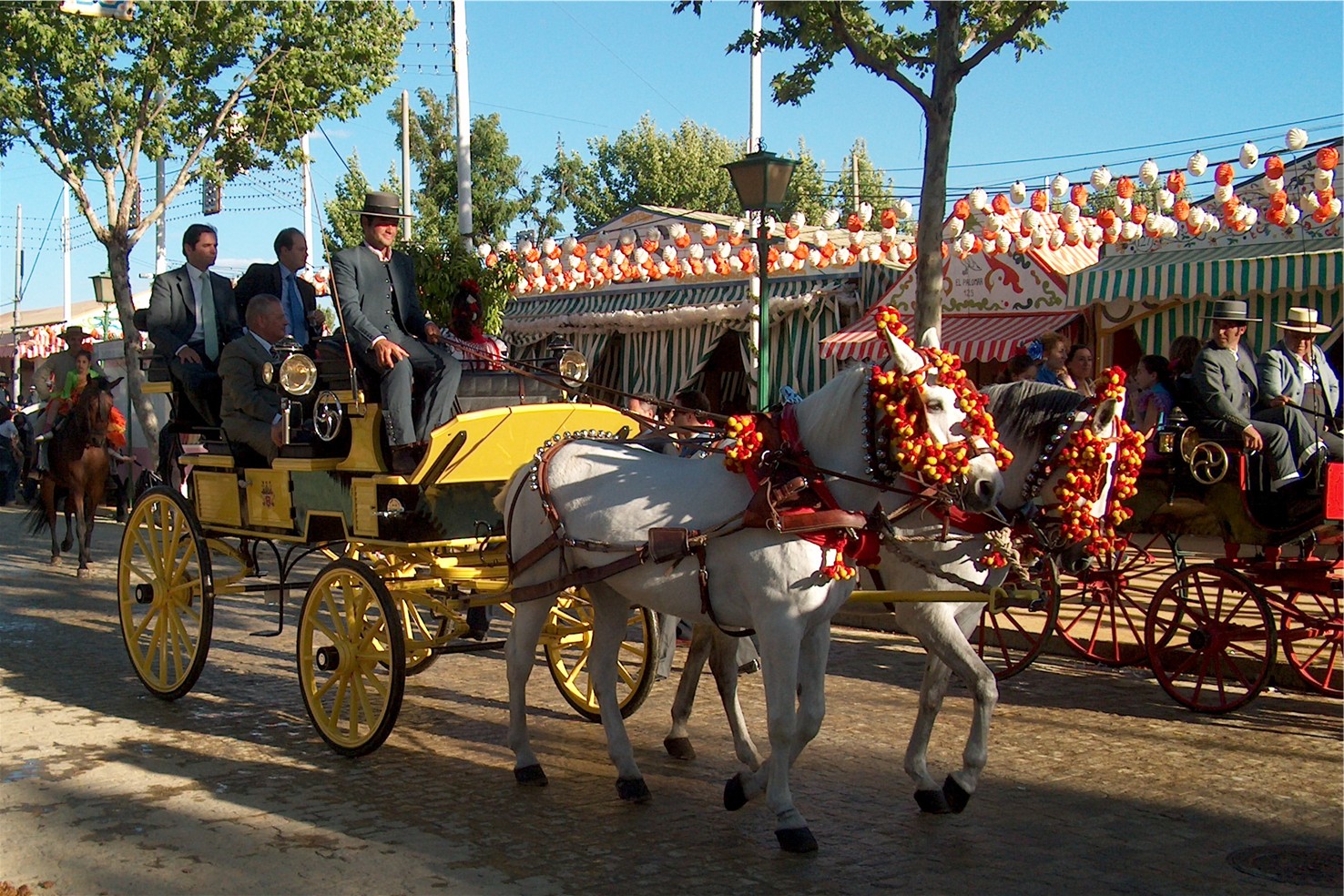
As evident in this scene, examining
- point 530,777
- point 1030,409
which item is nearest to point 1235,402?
point 1030,409

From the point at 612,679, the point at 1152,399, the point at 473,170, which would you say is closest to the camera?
the point at 612,679

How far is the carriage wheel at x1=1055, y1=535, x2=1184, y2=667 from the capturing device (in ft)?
27.4

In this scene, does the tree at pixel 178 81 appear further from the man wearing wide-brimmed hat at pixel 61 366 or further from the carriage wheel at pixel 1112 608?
the carriage wheel at pixel 1112 608

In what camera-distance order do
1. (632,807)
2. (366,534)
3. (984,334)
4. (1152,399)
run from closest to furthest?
(632,807) < (366,534) < (1152,399) < (984,334)

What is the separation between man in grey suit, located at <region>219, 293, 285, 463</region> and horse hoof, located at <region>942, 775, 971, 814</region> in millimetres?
4130

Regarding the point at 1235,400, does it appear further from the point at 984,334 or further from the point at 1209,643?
the point at 984,334

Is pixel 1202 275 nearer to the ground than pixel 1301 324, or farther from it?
farther from it

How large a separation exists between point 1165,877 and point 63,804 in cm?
462

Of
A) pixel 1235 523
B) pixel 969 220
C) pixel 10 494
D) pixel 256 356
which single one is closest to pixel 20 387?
pixel 10 494

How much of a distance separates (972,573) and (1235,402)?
2.59 m

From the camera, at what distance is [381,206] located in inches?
290

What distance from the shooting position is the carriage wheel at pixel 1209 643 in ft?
24.7

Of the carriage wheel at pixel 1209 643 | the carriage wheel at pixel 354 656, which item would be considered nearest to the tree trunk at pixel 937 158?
the carriage wheel at pixel 1209 643

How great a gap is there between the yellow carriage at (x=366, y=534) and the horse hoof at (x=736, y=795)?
150cm
